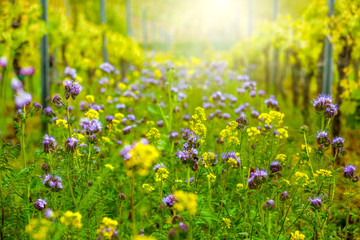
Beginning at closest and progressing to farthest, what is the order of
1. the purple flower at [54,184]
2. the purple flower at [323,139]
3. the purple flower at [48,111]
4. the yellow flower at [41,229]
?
the yellow flower at [41,229]
the purple flower at [54,184]
the purple flower at [323,139]
the purple flower at [48,111]

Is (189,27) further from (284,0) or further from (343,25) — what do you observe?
(343,25)

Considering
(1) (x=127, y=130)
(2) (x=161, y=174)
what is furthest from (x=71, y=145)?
(1) (x=127, y=130)

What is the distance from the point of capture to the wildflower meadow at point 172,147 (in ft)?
6.37

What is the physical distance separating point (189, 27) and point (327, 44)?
4167cm

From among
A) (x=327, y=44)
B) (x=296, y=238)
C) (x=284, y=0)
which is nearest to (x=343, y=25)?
(x=327, y=44)

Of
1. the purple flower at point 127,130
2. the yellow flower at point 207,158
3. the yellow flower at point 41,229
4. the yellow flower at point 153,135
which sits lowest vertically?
the yellow flower at point 41,229

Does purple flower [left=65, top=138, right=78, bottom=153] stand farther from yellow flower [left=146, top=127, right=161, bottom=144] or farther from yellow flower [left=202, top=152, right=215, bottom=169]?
yellow flower [left=202, top=152, right=215, bottom=169]

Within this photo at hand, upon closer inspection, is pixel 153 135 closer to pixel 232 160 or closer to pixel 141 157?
pixel 232 160

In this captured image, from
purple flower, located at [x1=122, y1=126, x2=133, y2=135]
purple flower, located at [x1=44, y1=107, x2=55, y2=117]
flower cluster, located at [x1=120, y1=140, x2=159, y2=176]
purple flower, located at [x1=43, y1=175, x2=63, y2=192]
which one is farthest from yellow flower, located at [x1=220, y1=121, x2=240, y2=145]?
purple flower, located at [x1=44, y1=107, x2=55, y2=117]

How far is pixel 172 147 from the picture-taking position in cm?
290

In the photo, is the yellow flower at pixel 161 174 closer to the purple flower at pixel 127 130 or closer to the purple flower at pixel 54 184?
the purple flower at pixel 54 184

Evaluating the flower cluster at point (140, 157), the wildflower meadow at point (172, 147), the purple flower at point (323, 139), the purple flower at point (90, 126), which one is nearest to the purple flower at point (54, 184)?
the wildflower meadow at point (172, 147)

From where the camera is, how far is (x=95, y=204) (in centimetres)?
211

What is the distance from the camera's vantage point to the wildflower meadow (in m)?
1.94
